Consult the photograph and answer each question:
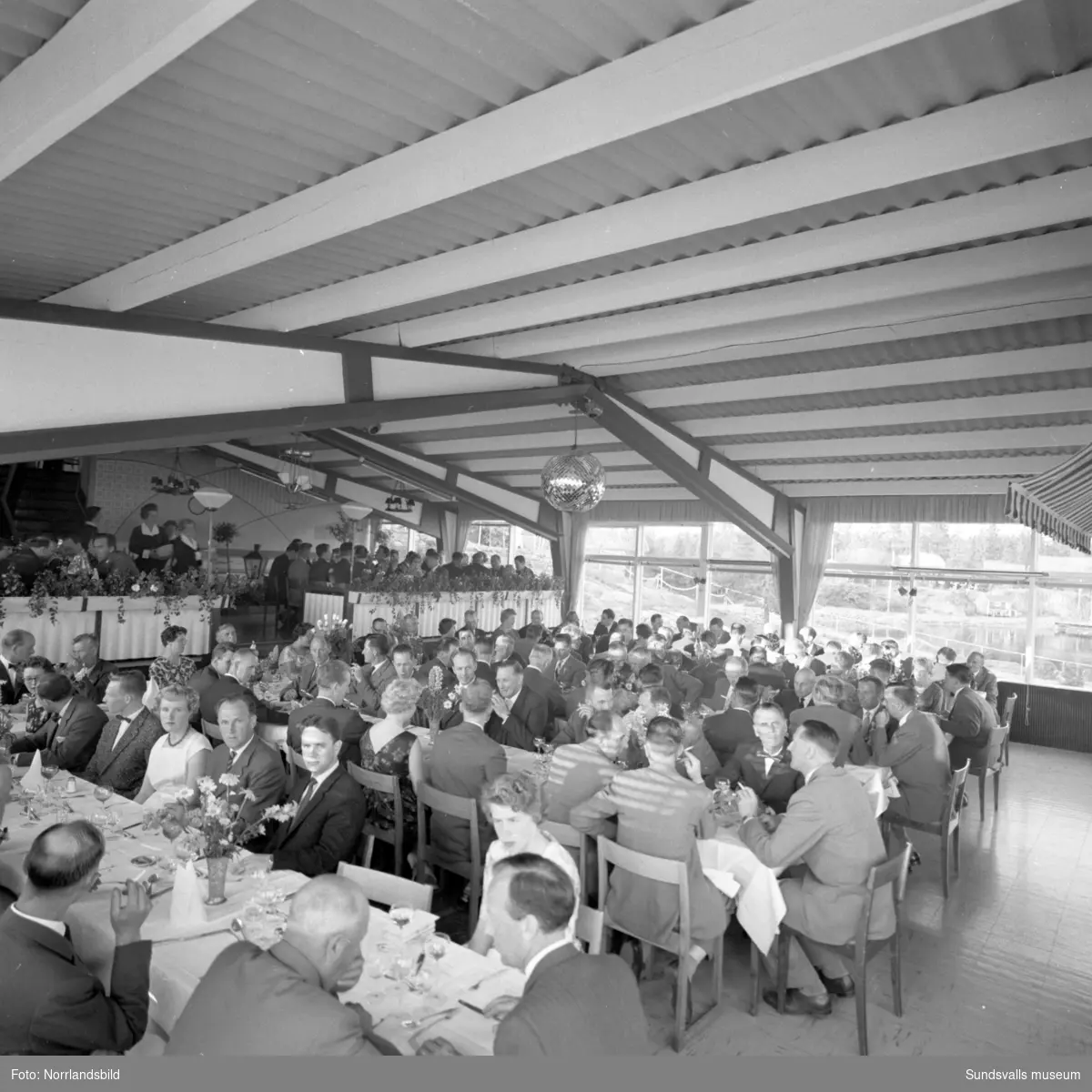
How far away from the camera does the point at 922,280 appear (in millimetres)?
5289

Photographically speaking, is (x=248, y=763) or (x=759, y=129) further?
(x=248, y=763)

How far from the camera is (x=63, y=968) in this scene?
2072 millimetres

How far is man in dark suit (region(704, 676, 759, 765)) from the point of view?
18.2 ft

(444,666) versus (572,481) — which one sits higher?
(572,481)

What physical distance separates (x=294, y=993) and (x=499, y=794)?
1383 millimetres

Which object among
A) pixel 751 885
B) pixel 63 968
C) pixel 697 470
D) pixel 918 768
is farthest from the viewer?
pixel 697 470

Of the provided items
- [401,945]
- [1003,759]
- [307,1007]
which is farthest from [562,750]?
[1003,759]

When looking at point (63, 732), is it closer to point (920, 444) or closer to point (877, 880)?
point (877, 880)

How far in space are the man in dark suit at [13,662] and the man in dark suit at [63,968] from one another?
459 centimetres

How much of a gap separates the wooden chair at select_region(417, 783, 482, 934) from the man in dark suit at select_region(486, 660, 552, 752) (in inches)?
61.2

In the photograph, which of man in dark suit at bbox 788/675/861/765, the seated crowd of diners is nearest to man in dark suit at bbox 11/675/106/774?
the seated crowd of diners

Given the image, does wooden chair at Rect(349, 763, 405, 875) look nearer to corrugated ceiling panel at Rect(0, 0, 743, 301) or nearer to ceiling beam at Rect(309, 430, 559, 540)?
corrugated ceiling panel at Rect(0, 0, 743, 301)

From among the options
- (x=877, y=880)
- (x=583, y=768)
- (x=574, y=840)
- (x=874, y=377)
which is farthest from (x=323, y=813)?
(x=874, y=377)

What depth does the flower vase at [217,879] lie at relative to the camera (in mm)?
2742
